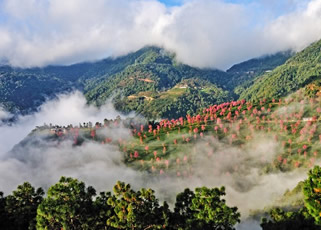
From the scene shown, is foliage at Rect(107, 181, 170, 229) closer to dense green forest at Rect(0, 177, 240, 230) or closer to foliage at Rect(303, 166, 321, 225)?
dense green forest at Rect(0, 177, 240, 230)

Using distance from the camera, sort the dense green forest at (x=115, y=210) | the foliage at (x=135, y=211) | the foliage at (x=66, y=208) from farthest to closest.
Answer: the dense green forest at (x=115, y=210) → the foliage at (x=66, y=208) → the foliage at (x=135, y=211)

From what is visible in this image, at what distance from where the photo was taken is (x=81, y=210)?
55812 mm

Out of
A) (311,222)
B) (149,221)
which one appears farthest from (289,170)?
(149,221)

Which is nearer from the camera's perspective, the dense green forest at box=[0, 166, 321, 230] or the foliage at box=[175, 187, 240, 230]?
the dense green forest at box=[0, 166, 321, 230]

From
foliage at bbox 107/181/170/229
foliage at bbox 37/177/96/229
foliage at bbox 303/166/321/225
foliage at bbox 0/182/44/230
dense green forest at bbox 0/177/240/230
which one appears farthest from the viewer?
foliage at bbox 0/182/44/230

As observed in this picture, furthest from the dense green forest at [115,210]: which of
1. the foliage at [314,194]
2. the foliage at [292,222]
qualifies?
the foliage at [314,194]

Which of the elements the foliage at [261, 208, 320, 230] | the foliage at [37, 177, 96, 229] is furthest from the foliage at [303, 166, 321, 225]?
the foliage at [37, 177, 96, 229]

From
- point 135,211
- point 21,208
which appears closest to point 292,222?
point 135,211

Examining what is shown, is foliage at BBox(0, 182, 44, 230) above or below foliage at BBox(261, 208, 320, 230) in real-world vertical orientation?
above

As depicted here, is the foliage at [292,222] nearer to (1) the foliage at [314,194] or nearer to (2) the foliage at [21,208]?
(1) the foliage at [314,194]

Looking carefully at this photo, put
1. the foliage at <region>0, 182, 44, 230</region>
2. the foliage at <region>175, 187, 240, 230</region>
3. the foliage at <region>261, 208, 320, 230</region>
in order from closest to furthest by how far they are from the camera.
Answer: the foliage at <region>175, 187, 240, 230</region>, the foliage at <region>261, 208, 320, 230</region>, the foliage at <region>0, 182, 44, 230</region>

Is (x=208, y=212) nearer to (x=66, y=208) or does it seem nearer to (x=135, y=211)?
(x=135, y=211)

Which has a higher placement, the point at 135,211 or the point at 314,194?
the point at 135,211

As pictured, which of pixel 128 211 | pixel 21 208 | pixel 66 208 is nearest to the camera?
pixel 128 211
